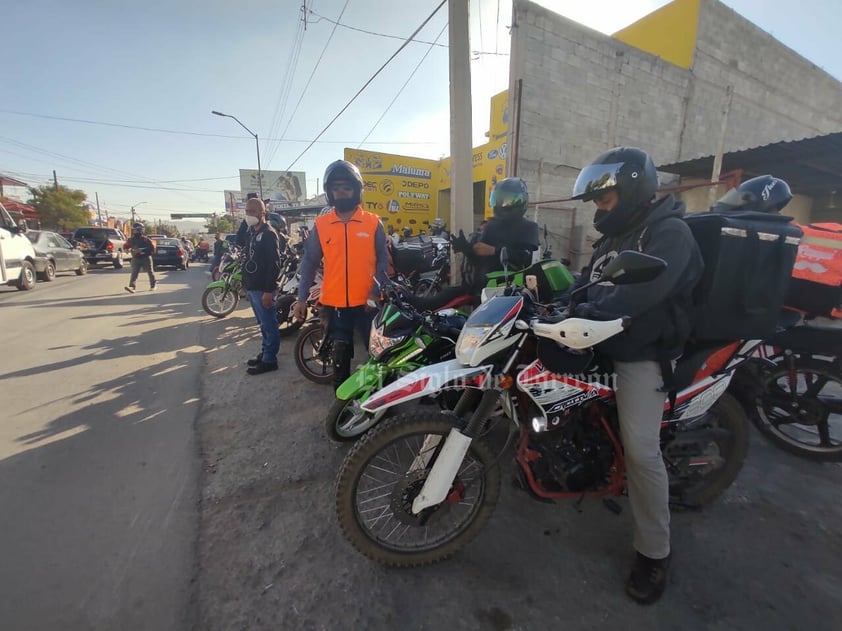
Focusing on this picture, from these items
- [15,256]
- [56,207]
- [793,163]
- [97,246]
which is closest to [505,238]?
[793,163]

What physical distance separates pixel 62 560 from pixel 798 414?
14.9 feet

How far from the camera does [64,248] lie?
1236 centimetres

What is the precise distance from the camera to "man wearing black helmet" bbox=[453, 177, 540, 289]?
3.39m

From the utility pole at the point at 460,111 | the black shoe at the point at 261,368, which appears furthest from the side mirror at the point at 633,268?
the black shoe at the point at 261,368

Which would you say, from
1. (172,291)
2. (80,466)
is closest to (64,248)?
(172,291)

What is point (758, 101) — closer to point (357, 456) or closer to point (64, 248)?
point (357, 456)

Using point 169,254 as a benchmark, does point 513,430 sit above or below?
below

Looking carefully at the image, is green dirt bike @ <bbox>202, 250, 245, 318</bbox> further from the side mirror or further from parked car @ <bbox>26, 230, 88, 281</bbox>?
parked car @ <bbox>26, 230, 88, 281</bbox>

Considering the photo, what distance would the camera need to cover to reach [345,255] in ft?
10.0

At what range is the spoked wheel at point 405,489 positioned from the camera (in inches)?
66.0

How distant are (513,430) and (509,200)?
2.23m

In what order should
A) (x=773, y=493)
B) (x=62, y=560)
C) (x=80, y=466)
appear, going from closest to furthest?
(x=62, y=560) → (x=773, y=493) → (x=80, y=466)

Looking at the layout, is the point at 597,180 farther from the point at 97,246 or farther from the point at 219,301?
the point at 97,246

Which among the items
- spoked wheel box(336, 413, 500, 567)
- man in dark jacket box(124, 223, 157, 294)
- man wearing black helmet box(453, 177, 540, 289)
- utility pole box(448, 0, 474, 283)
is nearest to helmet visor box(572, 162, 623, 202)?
spoked wheel box(336, 413, 500, 567)
